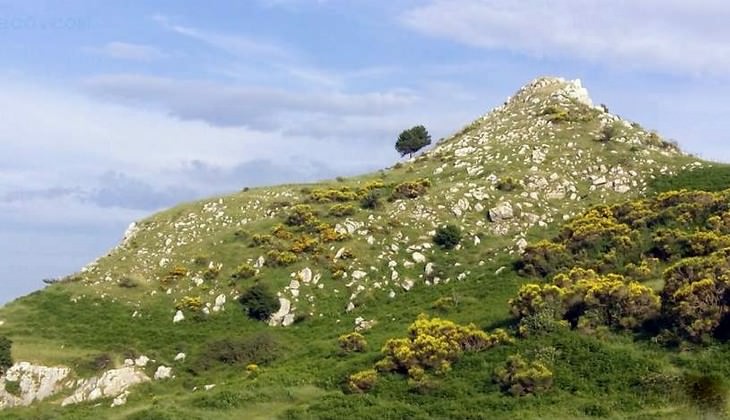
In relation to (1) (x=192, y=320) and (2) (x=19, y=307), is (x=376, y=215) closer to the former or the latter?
(1) (x=192, y=320)

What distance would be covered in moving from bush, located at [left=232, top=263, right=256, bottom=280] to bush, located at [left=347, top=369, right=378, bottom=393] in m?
23.2

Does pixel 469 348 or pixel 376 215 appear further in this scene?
pixel 376 215

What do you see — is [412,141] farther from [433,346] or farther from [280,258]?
[433,346]

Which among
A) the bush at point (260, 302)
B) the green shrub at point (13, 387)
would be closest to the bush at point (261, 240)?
the bush at point (260, 302)

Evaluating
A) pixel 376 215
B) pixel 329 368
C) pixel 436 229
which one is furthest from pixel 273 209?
pixel 329 368

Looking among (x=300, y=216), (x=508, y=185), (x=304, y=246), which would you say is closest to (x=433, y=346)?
(x=304, y=246)

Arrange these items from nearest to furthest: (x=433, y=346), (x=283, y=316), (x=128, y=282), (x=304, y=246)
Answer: (x=433, y=346)
(x=283, y=316)
(x=304, y=246)
(x=128, y=282)

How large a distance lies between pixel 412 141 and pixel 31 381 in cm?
6292

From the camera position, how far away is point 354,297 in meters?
73.9

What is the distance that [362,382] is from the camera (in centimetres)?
5538

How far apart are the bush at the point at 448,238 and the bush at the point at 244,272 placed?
15.9 metres

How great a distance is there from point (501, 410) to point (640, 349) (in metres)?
9.59

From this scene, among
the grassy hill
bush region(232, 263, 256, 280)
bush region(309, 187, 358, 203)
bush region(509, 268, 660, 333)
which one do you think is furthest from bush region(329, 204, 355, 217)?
bush region(509, 268, 660, 333)

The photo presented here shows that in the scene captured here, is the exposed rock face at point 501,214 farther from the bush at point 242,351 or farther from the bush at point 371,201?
the bush at point 242,351
